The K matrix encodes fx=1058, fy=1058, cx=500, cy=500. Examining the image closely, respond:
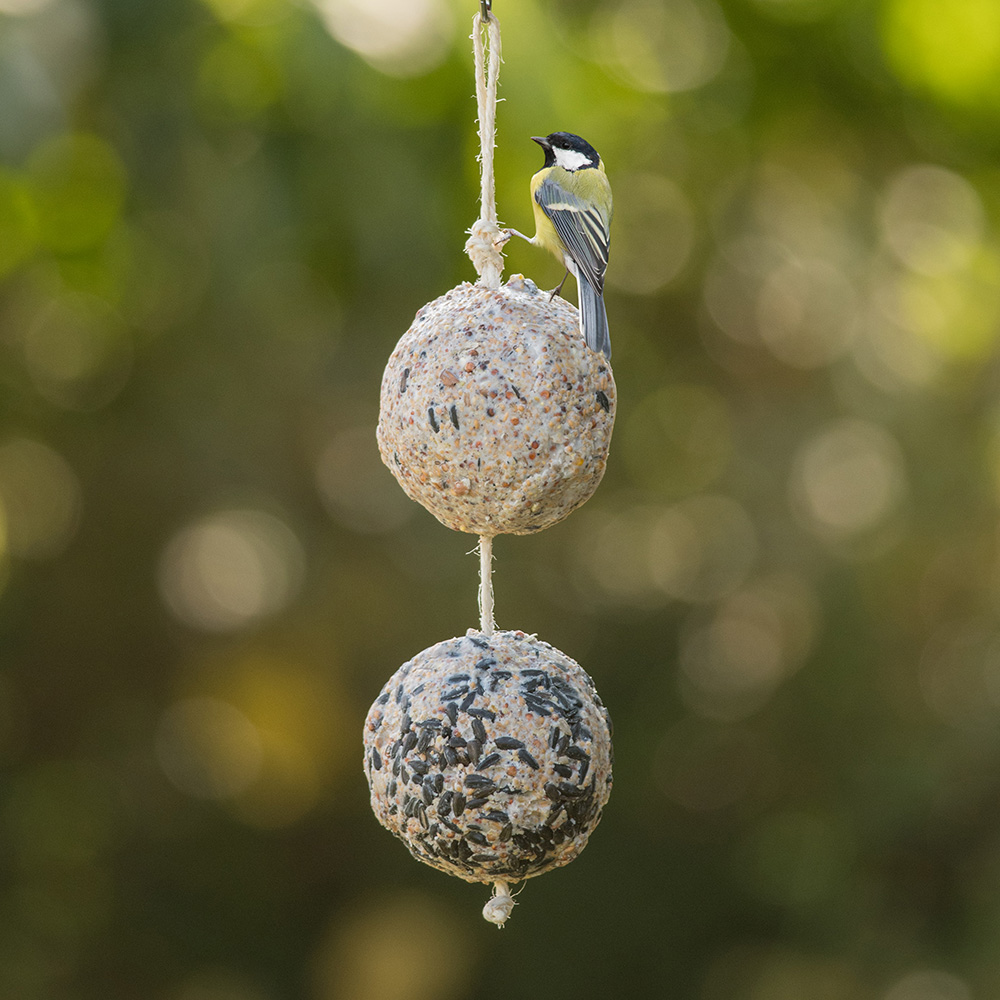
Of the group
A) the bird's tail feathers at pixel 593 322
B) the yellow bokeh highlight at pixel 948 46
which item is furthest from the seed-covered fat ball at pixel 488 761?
the yellow bokeh highlight at pixel 948 46

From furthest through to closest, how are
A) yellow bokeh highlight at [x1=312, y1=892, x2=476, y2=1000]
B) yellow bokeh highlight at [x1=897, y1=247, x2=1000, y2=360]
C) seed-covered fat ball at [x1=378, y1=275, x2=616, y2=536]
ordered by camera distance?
1. yellow bokeh highlight at [x1=312, y1=892, x2=476, y2=1000]
2. yellow bokeh highlight at [x1=897, y1=247, x2=1000, y2=360]
3. seed-covered fat ball at [x1=378, y1=275, x2=616, y2=536]

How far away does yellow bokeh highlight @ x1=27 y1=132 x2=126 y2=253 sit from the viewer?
6.39 feet

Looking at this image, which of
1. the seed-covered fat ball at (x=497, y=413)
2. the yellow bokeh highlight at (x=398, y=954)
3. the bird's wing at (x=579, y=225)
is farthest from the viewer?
the yellow bokeh highlight at (x=398, y=954)

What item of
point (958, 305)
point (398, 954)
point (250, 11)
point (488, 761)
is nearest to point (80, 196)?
point (250, 11)

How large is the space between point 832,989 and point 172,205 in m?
2.57

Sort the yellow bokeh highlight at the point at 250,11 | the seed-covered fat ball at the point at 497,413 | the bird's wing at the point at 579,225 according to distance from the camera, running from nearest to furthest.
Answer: the seed-covered fat ball at the point at 497,413, the bird's wing at the point at 579,225, the yellow bokeh highlight at the point at 250,11

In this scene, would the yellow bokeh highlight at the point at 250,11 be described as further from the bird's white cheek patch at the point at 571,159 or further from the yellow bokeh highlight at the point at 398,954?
→ the yellow bokeh highlight at the point at 398,954

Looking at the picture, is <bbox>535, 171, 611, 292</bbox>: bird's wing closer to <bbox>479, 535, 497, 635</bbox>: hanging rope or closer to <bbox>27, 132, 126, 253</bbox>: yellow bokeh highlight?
<bbox>479, 535, 497, 635</bbox>: hanging rope

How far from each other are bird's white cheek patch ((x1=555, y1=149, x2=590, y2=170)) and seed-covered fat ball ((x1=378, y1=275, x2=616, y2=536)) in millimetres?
218

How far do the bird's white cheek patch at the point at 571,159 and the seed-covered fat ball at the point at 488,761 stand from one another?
489mm

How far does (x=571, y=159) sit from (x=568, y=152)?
12 mm

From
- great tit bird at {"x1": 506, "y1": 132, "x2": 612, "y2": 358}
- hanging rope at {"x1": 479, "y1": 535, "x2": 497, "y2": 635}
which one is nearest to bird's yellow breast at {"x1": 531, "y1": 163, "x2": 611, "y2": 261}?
great tit bird at {"x1": 506, "y1": 132, "x2": 612, "y2": 358}

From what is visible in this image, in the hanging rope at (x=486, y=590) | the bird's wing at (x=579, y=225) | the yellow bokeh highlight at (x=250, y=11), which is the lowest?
the hanging rope at (x=486, y=590)

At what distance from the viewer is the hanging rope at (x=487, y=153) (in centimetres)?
90
